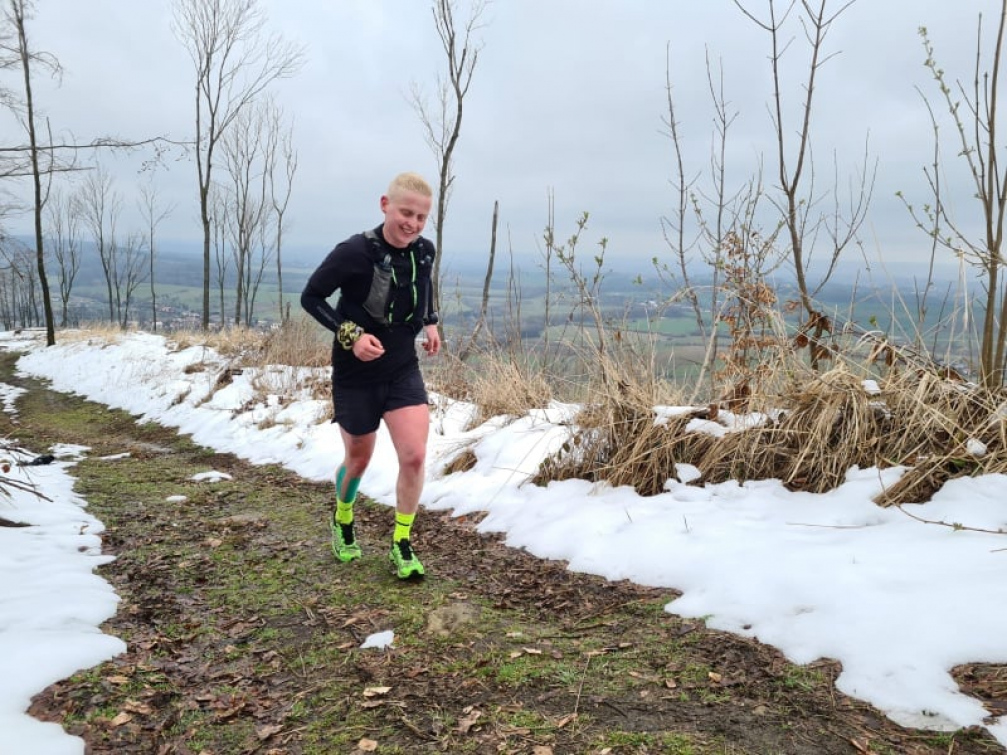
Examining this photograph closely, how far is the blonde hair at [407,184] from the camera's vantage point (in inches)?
119

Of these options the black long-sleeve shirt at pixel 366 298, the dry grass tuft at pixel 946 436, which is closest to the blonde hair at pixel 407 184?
the black long-sleeve shirt at pixel 366 298

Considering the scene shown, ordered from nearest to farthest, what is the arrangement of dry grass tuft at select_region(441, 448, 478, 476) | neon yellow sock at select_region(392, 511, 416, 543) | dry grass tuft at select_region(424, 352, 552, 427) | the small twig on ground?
the small twig on ground
neon yellow sock at select_region(392, 511, 416, 543)
dry grass tuft at select_region(441, 448, 478, 476)
dry grass tuft at select_region(424, 352, 552, 427)

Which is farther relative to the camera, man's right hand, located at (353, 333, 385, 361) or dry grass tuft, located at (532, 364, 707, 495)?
dry grass tuft, located at (532, 364, 707, 495)

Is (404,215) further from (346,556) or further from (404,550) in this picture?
(346,556)

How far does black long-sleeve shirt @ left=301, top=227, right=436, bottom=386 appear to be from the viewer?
10.1ft

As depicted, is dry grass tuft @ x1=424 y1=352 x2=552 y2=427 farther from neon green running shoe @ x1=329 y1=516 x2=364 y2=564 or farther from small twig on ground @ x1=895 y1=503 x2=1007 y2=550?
small twig on ground @ x1=895 y1=503 x2=1007 y2=550

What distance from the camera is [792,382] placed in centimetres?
380

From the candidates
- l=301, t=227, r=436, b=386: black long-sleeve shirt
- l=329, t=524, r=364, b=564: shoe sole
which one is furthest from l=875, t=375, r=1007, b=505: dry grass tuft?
l=329, t=524, r=364, b=564: shoe sole

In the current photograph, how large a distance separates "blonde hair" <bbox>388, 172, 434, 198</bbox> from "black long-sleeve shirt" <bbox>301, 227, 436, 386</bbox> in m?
0.25

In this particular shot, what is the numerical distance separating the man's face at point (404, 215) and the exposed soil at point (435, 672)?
184 centimetres

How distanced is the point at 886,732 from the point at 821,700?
20cm

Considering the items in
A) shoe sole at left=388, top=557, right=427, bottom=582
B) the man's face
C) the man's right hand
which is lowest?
shoe sole at left=388, top=557, right=427, bottom=582

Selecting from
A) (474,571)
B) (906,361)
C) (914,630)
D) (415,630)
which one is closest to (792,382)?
(906,361)

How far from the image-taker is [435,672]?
89.4 inches
